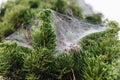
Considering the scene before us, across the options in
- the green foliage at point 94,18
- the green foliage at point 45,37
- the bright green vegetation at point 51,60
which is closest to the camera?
the bright green vegetation at point 51,60

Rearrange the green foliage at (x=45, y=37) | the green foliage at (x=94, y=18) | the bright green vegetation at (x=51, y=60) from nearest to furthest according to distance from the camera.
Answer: the bright green vegetation at (x=51, y=60)
the green foliage at (x=45, y=37)
the green foliage at (x=94, y=18)

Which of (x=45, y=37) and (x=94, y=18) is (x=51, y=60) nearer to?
(x=45, y=37)

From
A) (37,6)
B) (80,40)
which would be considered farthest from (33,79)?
(37,6)

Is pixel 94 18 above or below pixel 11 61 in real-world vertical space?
above

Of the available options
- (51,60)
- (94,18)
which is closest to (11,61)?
(51,60)

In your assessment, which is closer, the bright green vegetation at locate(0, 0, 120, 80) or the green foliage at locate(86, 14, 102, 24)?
the bright green vegetation at locate(0, 0, 120, 80)

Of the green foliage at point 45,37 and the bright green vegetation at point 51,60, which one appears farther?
the green foliage at point 45,37

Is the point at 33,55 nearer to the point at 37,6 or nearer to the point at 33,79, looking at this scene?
the point at 33,79

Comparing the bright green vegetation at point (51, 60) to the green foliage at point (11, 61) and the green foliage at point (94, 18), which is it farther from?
the green foliage at point (94, 18)

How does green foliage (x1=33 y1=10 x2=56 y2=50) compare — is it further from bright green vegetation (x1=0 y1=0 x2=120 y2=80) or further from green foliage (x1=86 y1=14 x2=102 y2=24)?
green foliage (x1=86 y1=14 x2=102 y2=24)

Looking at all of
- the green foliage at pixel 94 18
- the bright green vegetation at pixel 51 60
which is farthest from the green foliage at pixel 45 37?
the green foliage at pixel 94 18

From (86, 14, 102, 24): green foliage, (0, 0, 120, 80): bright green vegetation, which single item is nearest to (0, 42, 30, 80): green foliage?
(0, 0, 120, 80): bright green vegetation
